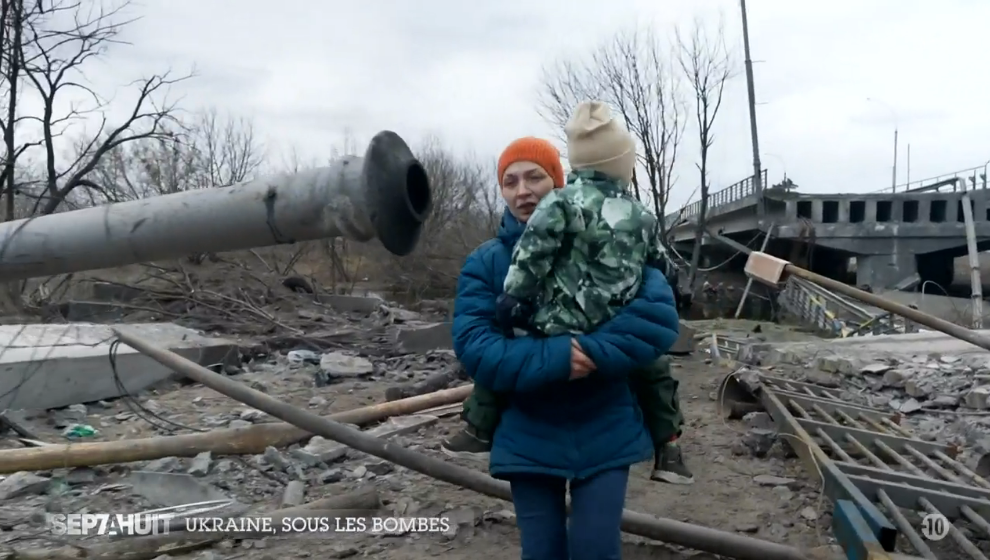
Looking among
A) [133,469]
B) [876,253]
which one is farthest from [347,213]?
[876,253]

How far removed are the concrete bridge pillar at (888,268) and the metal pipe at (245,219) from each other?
1042 inches

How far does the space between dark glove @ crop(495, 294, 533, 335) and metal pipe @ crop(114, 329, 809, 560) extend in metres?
1.62

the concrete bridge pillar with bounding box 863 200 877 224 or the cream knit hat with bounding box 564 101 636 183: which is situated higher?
the concrete bridge pillar with bounding box 863 200 877 224

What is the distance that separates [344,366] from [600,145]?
21.6 feet

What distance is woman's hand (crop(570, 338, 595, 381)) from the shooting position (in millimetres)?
2068

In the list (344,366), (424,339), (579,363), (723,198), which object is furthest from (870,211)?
(579,363)

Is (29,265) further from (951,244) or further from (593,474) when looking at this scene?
(951,244)

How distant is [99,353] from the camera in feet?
21.9

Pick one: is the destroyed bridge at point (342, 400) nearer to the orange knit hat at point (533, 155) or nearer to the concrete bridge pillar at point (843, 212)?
the orange knit hat at point (533, 155)

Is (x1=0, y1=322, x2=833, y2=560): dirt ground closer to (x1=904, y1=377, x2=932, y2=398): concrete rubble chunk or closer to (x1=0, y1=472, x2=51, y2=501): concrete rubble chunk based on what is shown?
(x1=0, y1=472, x2=51, y2=501): concrete rubble chunk

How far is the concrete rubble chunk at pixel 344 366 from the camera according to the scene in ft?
26.9

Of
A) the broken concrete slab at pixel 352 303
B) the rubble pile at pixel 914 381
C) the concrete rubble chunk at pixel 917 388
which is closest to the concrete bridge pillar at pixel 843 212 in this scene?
the broken concrete slab at pixel 352 303

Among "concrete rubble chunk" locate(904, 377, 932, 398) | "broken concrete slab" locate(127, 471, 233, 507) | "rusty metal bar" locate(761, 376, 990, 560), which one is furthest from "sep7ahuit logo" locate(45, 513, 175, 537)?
"concrete rubble chunk" locate(904, 377, 932, 398)

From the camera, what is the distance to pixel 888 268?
25.4 m
